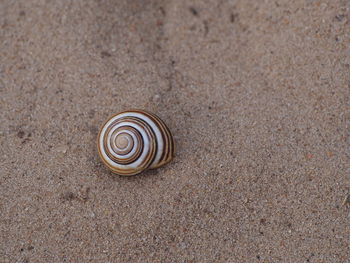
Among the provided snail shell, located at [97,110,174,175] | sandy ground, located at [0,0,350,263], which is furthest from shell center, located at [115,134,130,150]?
sandy ground, located at [0,0,350,263]

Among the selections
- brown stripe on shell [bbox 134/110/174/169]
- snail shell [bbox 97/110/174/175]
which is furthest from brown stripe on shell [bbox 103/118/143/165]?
brown stripe on shell [bbox 134/110/174/169]

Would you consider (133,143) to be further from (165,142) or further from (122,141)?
(165,142)

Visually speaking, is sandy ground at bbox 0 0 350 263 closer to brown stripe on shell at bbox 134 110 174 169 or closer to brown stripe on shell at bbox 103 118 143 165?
brown stripe on shell at bbox 134 110 174 169

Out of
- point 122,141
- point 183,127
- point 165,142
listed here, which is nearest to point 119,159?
point 122,141

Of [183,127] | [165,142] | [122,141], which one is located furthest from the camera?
[183,127]

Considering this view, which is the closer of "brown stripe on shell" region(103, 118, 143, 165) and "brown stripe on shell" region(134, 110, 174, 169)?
"brown stripe on shell" region(103, 118, 143, 165)
